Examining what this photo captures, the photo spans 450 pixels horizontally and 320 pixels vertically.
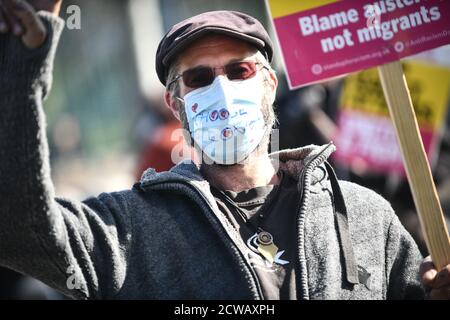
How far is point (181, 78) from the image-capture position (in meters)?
3.30

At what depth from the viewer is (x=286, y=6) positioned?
10.3 ft

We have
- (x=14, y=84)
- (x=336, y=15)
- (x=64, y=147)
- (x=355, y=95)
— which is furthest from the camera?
(x=64, y=147)

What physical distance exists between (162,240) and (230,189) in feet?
1.36

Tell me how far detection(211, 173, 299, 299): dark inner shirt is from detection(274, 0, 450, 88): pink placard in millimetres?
413

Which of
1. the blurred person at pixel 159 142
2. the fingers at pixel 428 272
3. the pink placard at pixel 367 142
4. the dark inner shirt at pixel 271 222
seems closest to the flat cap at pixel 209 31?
the dark inner shirt at pixel 271 222

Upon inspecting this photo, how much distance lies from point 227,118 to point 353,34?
1.81ft

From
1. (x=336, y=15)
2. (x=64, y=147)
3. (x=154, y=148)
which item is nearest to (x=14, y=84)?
(x=336, y=15)

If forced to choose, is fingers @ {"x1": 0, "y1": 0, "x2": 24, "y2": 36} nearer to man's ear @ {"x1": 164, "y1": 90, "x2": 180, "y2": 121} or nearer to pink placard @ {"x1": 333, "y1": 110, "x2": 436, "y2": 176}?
man's ear @ {"x1": 164, "y1": 90, "x2": 180, "y2": 121}

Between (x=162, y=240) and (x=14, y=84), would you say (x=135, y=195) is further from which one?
(x=14, y=84)

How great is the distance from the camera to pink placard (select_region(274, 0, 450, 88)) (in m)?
3.12

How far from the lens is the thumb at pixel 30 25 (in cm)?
236

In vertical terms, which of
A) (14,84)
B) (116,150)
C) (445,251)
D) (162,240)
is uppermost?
(116,150)

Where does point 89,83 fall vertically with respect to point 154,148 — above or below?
above

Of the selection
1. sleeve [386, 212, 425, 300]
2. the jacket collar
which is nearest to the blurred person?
the jacket collar
